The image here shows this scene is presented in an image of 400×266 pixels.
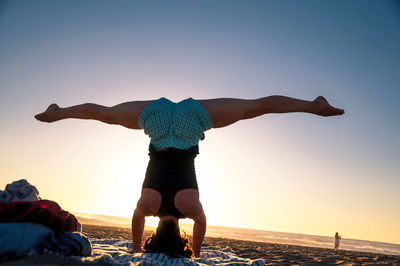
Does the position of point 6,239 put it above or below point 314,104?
below

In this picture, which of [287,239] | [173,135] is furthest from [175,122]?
[287,239]

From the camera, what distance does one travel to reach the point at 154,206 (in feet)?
9.23

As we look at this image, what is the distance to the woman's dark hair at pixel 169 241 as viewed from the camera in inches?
104

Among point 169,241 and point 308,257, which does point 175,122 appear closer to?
point 169,241

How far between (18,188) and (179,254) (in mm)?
1452

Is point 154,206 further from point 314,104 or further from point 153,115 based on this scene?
point 314,104

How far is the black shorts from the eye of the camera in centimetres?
279

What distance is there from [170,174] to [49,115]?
4.89 ft

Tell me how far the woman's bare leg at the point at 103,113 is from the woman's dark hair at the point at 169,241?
1.08 meters

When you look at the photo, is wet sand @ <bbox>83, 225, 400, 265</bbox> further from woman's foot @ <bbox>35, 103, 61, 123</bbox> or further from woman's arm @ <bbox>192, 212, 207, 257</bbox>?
woman's foot @ <bbox>35, 103, 61, 123</bbox>

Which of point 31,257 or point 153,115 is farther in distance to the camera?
point 153,115

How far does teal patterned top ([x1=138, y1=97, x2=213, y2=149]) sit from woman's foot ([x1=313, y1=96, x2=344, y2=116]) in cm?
111

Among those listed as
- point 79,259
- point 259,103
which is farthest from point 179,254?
point 259,103

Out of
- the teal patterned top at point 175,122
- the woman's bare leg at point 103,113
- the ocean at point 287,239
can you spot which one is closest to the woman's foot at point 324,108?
the teal patterned top at point 175,122
